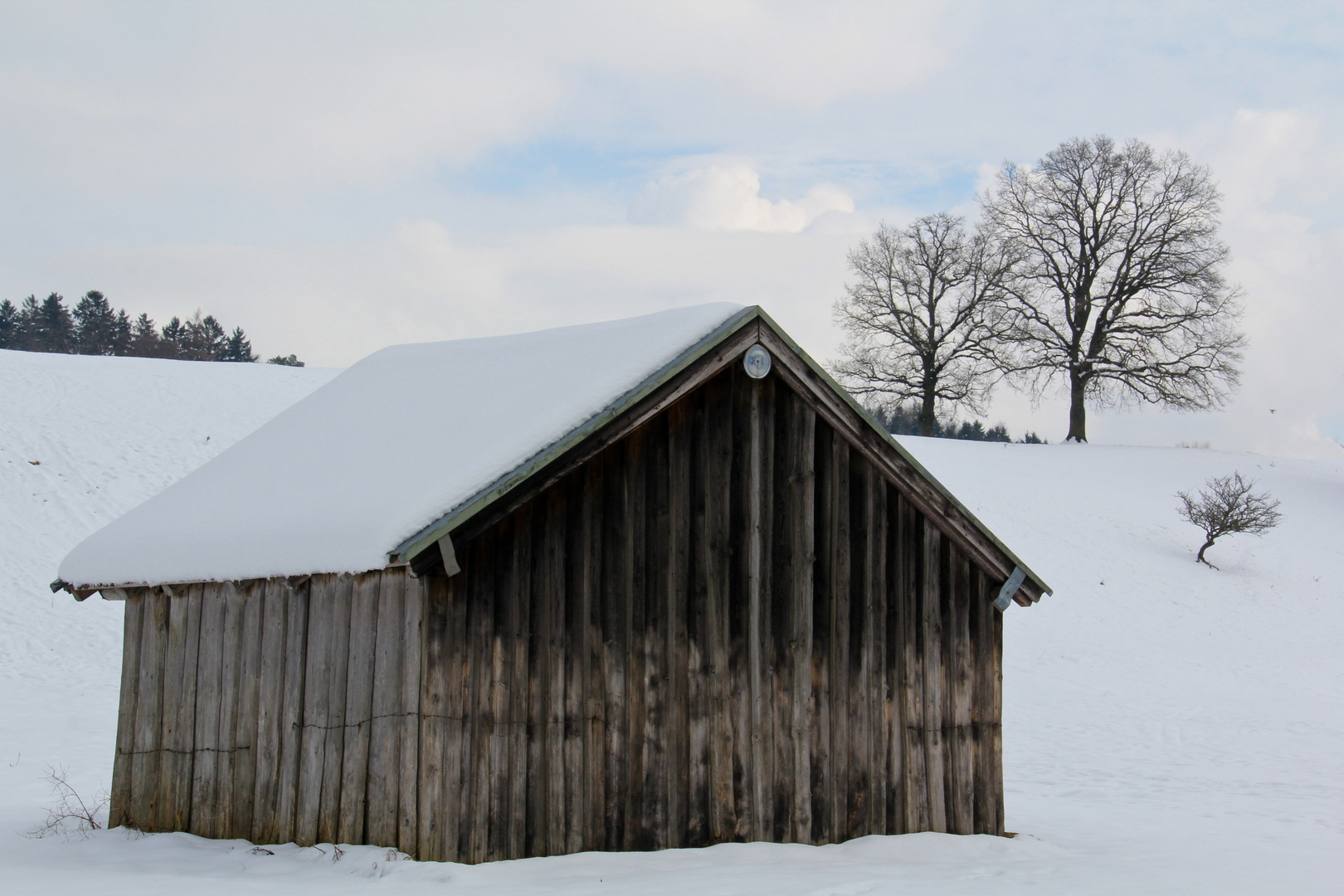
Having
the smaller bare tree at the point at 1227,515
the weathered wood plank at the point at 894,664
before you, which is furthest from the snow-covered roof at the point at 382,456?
the smaller bare tree at the point at 1227,515

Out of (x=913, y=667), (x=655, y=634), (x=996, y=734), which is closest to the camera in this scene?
(x=655, y=634)

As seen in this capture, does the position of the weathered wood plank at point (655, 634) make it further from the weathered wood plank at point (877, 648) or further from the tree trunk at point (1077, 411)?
the tree trunk at point (1077, 411)

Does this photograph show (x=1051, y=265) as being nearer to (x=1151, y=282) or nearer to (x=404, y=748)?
(x=1151, y=282)

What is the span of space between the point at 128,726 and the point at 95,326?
7845 cm

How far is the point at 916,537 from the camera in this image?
30.0ft

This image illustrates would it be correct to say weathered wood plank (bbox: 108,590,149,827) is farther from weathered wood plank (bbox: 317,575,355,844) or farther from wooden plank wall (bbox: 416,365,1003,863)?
wooden plank wall (bbox: 416,365,1003,863)

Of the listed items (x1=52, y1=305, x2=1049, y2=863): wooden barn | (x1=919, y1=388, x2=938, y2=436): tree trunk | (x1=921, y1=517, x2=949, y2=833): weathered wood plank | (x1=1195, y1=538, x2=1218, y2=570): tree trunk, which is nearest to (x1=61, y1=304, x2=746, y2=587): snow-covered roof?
(x1=52, y1=305, x2=1049, y2=863): wooden barn

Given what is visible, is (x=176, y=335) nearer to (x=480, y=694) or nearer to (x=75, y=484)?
(x=75, y=484)

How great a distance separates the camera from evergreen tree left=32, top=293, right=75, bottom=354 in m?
77.8

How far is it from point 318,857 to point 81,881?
4.55ft

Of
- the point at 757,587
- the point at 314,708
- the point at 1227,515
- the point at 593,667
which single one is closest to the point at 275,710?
the point at 314,708

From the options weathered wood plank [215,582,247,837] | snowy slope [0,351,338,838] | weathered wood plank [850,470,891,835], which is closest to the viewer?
weathered wood plank [215,582,247,837]

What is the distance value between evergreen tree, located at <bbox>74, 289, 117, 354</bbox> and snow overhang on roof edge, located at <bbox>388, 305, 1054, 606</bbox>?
79.9 m

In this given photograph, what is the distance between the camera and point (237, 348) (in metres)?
87.2
